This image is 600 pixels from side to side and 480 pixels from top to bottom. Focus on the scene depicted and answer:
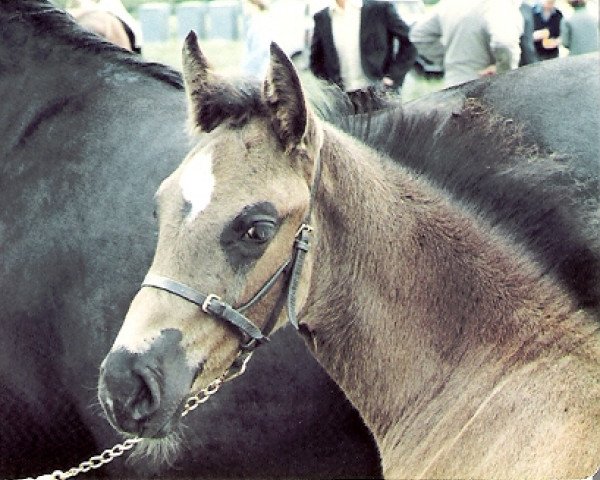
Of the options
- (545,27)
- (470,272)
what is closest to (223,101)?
(470,272)

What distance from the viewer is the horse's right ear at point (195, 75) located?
2.44 metres

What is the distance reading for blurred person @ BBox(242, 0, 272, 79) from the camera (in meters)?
3.77

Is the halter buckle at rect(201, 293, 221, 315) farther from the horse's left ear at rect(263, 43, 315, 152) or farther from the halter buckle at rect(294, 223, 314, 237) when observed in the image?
the horse's left ear at rect(263, 43, 315, 152)

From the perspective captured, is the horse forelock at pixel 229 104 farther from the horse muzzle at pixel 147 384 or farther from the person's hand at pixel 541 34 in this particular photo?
the person's hand at pixel 541 34

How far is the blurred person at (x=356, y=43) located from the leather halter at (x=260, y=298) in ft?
5.44

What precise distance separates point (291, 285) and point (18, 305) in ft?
3.66

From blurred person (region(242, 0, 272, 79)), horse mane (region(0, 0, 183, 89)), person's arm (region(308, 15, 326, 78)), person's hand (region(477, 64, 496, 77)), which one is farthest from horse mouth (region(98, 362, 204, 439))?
person's hand (region(477, 64, 496, 77))

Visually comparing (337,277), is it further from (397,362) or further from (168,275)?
(168,275)

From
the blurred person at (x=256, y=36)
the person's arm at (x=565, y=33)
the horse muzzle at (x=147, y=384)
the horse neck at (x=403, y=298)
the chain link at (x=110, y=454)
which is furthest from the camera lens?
the person's arm at (x=565, y=33)

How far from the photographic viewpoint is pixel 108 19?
152 inches

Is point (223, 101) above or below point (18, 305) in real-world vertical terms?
above

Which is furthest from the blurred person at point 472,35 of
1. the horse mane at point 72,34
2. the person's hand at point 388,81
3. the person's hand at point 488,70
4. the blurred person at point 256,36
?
the horse mane at point 72,34

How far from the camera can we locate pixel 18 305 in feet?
10.1

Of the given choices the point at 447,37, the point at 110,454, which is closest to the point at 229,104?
the point at 110,454
